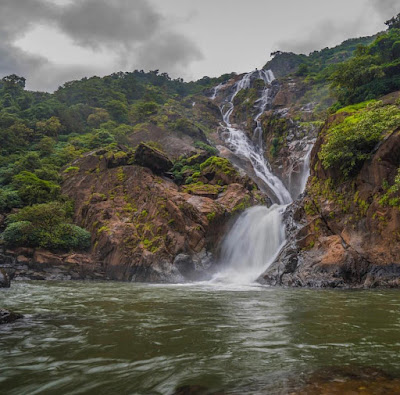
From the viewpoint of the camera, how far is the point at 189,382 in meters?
3.89

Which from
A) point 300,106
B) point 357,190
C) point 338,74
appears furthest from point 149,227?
point 300,106

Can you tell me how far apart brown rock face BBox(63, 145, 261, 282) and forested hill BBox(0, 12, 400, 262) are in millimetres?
1990

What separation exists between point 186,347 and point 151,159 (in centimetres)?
2742

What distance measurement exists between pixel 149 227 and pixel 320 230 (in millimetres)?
13289

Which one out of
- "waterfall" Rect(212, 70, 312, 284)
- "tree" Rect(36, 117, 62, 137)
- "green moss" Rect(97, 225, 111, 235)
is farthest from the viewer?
"tree" Rect(36, 117, 62, 137)

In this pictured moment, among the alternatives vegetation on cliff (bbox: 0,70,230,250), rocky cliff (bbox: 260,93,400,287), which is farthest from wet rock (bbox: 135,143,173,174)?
rocky cliff (bbox: 260,93,400,287)

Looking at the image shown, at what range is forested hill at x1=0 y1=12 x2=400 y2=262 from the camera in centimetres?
2642

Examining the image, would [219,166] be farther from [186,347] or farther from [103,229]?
[186,347]

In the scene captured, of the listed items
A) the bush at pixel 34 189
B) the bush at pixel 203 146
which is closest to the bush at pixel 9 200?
the bush at pixel 34 189

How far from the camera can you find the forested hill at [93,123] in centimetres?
2642

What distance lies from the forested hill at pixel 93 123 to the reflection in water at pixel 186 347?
2033 cm

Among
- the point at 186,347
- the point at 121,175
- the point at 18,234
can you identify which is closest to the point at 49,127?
the point at 121,175

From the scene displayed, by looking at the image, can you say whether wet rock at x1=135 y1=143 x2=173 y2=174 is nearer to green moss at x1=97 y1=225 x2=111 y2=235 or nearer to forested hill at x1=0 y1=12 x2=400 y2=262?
forested hill at x1=0 y1=12 x2=400 y2=262

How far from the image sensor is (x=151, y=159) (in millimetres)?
31547
